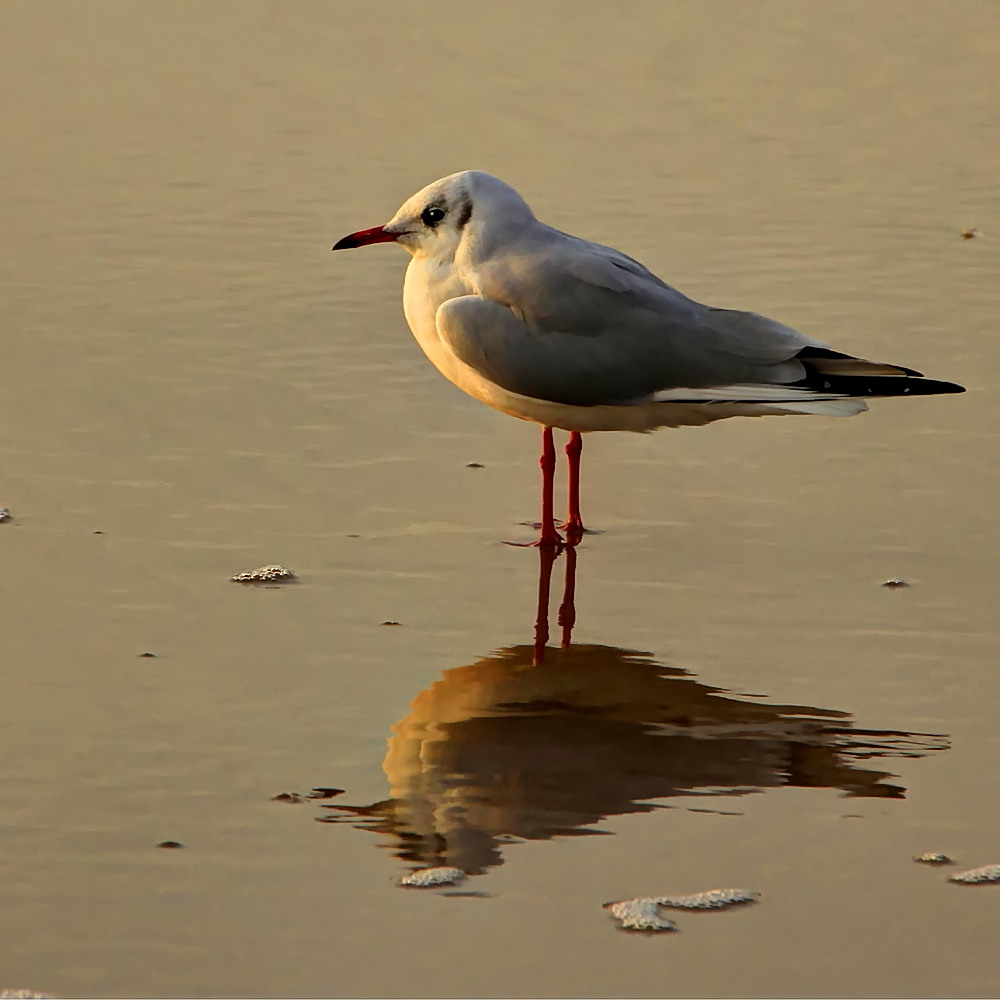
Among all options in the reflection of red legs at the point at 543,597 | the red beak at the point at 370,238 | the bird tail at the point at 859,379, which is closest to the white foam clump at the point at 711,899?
the reflection of red legs at the point at 543,597

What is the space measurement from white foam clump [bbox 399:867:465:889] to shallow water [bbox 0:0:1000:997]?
3 cm

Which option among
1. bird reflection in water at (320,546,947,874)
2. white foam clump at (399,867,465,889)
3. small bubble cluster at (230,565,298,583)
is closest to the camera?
white foam clump at (399,867,465,889)

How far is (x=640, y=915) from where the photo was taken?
11.5 ft

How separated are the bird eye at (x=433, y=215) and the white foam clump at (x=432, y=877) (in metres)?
2.49

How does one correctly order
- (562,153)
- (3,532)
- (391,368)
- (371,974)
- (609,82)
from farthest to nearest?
(609,82) < (562,153) < (391,368) < (3,532) < (371,974)

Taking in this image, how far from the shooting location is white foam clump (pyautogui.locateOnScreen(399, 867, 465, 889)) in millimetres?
3607

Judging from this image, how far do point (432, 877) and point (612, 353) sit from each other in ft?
6.85

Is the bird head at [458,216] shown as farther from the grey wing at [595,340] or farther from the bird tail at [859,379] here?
the bird tail at [859,379]

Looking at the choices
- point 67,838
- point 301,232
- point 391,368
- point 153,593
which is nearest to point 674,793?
point 67,838

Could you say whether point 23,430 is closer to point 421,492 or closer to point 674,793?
point 421,492

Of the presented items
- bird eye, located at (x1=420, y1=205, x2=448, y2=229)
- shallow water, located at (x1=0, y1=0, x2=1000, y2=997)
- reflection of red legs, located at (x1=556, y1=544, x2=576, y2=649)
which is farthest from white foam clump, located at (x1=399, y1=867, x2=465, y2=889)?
bird eye, located at (x1=420, y1=205, x2=448, y2=229)

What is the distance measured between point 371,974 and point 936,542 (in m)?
2.55

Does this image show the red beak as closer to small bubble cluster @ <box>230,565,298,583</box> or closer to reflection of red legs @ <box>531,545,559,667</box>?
reflection of red legs @ <box>531,545,559,667</box>

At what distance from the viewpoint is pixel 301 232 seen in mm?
8094
